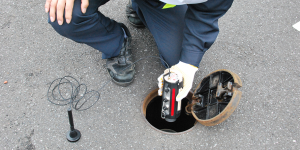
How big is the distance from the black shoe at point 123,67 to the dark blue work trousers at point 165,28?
52 millimetres

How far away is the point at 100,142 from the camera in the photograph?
1.51m

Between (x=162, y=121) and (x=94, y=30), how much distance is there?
3.55 feet

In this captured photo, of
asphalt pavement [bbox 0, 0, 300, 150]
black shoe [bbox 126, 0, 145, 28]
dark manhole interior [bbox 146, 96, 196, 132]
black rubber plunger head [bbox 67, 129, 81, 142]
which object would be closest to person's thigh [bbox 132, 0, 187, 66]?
asphalt pavement [bbox 0, 0, 300, 150]

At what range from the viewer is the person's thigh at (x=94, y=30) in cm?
148

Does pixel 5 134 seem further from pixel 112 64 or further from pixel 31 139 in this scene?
pixel 112 64

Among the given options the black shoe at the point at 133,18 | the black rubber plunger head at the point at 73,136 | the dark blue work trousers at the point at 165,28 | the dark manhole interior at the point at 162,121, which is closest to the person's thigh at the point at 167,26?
the dark blue work trousers at the point at 165,28

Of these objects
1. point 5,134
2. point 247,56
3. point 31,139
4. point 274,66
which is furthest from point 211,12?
point 5,134

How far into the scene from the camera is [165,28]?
1796 mm

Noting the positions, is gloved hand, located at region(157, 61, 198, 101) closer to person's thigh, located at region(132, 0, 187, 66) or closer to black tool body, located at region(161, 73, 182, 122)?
black tool body, located at region(161, 73, 182, 122)

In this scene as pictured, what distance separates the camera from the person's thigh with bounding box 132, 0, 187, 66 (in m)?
1.76

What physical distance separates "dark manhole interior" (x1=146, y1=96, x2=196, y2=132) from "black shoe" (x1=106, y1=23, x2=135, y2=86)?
31 centimetres

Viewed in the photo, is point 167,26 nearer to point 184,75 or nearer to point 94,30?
point 184,75

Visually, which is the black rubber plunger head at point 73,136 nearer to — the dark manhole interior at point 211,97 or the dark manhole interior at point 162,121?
the dark manhole interior at point 162,121

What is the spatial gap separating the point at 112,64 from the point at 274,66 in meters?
1.44
